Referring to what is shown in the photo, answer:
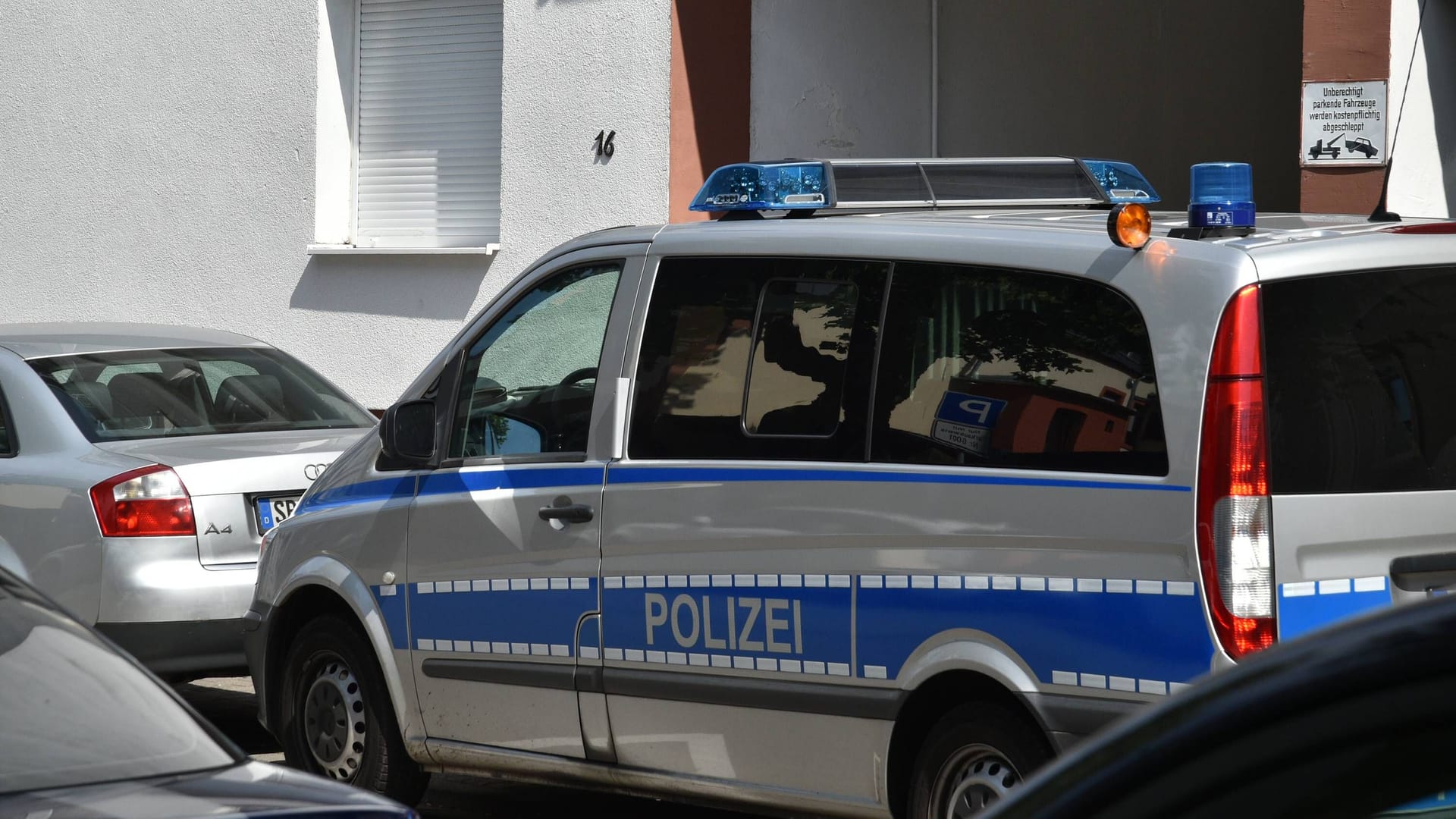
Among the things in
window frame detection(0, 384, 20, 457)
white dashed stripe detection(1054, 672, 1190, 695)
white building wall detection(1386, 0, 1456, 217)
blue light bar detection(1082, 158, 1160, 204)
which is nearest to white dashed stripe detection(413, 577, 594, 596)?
white dashed stripe detection(1054, 672, 1190, 695)

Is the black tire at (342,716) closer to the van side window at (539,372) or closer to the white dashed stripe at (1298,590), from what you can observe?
the van side window at (539,372)

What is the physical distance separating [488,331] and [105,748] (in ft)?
8.60

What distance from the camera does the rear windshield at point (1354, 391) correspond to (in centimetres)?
359

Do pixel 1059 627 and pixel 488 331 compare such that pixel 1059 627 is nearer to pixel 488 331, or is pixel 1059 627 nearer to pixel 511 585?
pixel 511 585

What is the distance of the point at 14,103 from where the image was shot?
14.5 metres

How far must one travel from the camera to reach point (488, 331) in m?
5.20

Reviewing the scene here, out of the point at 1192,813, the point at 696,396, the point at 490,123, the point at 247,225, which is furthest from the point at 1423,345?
the point at 247,225

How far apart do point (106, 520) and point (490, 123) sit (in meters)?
6.08

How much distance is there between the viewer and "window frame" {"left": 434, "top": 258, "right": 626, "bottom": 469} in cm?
485

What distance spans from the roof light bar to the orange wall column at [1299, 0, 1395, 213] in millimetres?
3250

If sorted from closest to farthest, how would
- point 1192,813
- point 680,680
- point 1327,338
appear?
point 1192,813, point 1327,338, point 680,680

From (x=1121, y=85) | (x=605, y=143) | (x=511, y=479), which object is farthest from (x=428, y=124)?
(x=511, y=479)

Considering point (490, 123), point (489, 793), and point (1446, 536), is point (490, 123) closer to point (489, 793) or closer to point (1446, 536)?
point (489, 793)

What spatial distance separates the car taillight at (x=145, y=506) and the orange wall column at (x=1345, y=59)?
5063 millimetres
